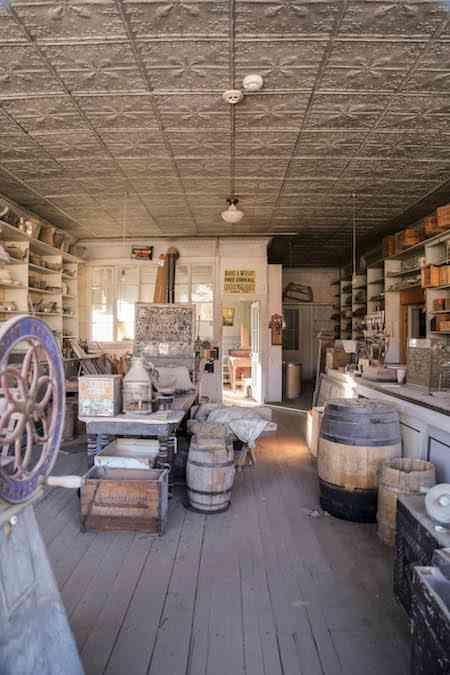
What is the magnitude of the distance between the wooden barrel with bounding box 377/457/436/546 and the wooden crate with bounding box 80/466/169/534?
1.45 meters

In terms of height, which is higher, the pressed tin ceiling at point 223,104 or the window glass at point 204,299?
the pressed tin ceiling at point 223,104

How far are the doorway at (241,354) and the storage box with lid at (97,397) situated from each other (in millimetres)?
5601

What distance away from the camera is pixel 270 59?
3123 millimetres

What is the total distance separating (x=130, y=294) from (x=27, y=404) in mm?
7866

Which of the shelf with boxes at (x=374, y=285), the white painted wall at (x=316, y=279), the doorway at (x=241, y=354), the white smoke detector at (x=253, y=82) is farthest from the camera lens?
the white painted wall at (x=316, y=279)

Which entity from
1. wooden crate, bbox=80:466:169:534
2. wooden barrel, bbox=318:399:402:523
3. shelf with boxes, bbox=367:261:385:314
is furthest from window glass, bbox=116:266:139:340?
wooden barrel, bbox=318:399:402:523

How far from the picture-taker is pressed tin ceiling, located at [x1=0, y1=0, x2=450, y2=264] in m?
2.74

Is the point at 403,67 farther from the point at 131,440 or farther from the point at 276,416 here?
the point at 276,416

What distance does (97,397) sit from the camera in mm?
3598

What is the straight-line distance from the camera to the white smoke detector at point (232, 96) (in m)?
3.49

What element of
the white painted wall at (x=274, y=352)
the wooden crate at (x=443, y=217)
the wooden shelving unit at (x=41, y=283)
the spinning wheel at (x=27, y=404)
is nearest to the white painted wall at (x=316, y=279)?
the white painted wall at (x=274, y=352)

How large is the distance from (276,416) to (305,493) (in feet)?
12.7

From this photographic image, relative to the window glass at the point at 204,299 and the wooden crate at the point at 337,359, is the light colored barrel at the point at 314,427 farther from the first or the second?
the window glass at the point at 204,299

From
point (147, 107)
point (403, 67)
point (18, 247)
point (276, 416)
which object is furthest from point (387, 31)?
point (276, 416)
